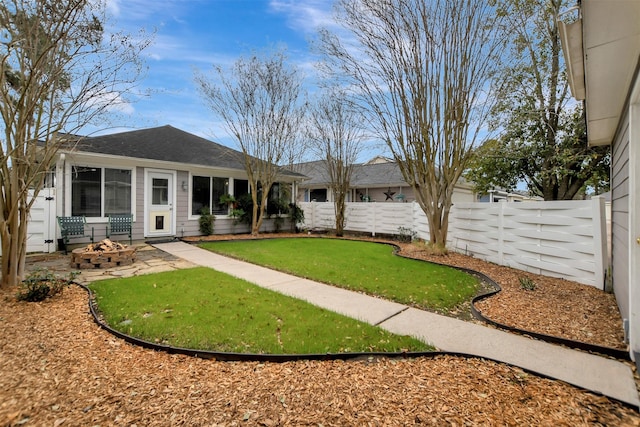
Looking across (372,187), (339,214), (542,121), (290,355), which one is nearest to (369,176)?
(372,187)

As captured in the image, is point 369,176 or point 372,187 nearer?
point 372,187

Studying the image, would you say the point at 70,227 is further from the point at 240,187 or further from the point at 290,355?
the point at 290,355

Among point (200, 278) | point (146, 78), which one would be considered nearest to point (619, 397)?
point (200, 278)

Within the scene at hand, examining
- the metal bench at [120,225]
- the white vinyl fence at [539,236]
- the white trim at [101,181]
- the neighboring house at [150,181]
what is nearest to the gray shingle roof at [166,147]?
the neighboring house at [150,181]

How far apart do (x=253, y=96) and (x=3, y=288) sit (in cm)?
904

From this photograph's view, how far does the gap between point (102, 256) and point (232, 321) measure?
434cm

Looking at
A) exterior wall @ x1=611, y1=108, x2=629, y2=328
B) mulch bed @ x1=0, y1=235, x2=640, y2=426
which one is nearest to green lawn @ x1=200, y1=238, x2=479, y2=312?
exterior wall @ x1=611, y1=108, x2=629, y2=328

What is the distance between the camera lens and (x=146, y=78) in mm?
5223

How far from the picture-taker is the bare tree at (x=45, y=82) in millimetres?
4211

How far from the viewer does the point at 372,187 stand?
1788 centimetres

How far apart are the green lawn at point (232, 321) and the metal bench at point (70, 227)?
399 centimetres

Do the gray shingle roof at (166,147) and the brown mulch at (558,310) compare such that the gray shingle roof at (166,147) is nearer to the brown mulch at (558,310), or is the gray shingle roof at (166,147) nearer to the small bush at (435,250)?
the small bush at (435,250)

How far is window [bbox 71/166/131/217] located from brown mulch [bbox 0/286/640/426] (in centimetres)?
679

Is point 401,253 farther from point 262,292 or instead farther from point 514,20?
point 514,20
